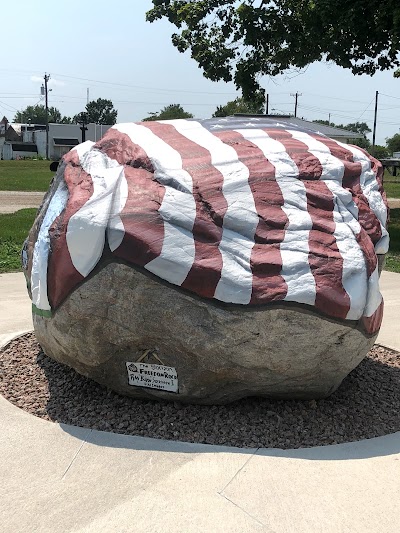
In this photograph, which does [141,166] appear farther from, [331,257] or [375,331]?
[375,331]

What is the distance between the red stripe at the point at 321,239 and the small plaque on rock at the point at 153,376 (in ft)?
3.17

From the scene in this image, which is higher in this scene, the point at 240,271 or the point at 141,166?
the point at 141,166

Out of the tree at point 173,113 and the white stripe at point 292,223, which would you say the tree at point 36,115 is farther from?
the white stripe at point 292,223

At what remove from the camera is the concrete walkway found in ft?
9.25

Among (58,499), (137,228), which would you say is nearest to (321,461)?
(58,499)

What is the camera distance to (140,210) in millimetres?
3703

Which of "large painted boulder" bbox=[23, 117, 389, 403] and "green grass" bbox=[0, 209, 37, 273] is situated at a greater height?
"large painted boulder" bbox=[23, 117, 389, 403]

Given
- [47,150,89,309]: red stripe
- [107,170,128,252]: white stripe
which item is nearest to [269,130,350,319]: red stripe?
[107,170,128,252]: white stripe

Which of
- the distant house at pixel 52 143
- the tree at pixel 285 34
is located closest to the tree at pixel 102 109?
the distant house at pixel 52 143

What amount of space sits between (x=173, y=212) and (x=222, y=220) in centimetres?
29

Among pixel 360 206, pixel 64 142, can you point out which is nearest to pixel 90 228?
pixel 360 206

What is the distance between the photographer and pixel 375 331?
3.95 meters

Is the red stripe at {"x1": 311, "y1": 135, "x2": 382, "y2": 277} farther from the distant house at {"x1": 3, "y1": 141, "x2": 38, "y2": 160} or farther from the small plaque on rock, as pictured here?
the distant house at {"x1": 3, "y1": 141, "x2": 38, "y2": 160}

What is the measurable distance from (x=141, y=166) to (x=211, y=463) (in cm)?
182
